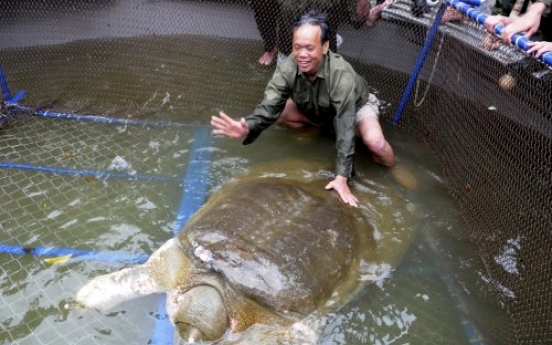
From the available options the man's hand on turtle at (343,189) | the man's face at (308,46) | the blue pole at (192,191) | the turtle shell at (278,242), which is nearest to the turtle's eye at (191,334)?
the blue pole at (192,191)

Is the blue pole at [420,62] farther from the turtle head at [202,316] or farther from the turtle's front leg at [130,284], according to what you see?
the turtle head at [202,316]

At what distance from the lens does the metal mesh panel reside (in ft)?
8.67

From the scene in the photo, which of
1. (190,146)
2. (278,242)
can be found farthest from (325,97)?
(278,242)

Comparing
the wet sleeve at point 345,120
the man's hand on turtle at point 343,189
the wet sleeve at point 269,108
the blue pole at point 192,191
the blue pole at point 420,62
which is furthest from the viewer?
the blue pole at point 420,62

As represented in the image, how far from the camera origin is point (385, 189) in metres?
3.32

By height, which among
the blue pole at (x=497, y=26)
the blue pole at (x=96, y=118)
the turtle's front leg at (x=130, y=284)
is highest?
the blue pole at (x=497, y=26)

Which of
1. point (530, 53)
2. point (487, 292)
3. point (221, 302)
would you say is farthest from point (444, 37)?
point (221, 302)

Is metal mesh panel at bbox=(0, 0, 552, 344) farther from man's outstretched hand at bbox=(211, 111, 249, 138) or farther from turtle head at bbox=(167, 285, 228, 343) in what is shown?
man's outstretched hand at bbox=(211, 111, 249, 138)

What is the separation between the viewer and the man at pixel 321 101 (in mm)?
3006

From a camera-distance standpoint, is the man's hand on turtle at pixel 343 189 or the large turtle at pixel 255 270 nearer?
the large turtle at pixel 255 270

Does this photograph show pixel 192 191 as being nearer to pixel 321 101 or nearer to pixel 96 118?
pixel 321 101

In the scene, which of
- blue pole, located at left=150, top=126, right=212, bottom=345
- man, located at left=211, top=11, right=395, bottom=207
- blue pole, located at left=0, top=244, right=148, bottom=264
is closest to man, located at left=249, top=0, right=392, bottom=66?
man, located at left=211, top=11, right=395, bottom=207

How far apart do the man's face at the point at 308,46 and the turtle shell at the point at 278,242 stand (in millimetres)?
895

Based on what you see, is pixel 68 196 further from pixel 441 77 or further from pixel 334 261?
pixel 441 77
